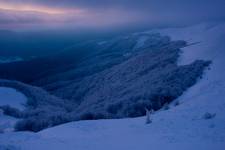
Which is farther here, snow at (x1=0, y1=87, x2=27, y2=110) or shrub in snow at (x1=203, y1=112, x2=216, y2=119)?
snow at (x1=0, y1=87, x2=27, y2=110)

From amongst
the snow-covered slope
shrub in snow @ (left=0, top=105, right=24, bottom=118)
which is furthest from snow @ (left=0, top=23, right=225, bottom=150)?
the snow-covered slope

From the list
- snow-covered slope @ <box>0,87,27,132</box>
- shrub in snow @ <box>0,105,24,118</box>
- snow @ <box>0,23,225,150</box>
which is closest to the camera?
snow @ <box>0,23,225,150</box>

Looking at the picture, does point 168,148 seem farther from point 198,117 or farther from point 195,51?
point 195,51

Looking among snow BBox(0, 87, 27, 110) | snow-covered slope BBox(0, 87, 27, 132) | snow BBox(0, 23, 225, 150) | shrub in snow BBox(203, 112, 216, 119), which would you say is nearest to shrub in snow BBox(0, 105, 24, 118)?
snow-covered slope BBox(0, 87, 27, 132)

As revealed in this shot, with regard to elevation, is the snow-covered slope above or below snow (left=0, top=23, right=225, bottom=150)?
above

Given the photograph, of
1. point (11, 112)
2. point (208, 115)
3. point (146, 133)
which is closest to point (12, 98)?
point (11, 112)

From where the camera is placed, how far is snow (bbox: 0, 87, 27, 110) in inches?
1369

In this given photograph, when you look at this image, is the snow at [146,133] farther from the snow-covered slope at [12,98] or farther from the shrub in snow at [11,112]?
the snow-covered slope at [12,98]

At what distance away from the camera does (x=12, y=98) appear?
122 ft

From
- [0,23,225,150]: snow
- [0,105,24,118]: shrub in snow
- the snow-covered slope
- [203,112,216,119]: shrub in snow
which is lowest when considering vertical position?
[0,23,225,150]: snow

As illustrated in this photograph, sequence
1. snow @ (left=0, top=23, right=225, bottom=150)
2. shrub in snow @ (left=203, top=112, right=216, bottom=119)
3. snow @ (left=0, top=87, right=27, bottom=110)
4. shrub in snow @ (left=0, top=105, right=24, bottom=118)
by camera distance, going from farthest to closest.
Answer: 1. snow @ (left=0, top=87, right=27, bottom=110)
2. shrub in snow @ (left=0, top=105, right=24, bottom=118)
3. shrub in snow @ (left=203, top=112, right=216, bottom=119)
4. snow @ (left=0, top=23, right=225, bottom=150)

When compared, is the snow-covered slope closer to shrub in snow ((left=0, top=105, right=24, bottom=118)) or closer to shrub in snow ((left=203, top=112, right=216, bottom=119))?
shrub in snow ((left=0, top=105, right=24, bottom=118))

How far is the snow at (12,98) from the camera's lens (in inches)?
1369

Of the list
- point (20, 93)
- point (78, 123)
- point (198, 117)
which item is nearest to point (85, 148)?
point (78, 123)
